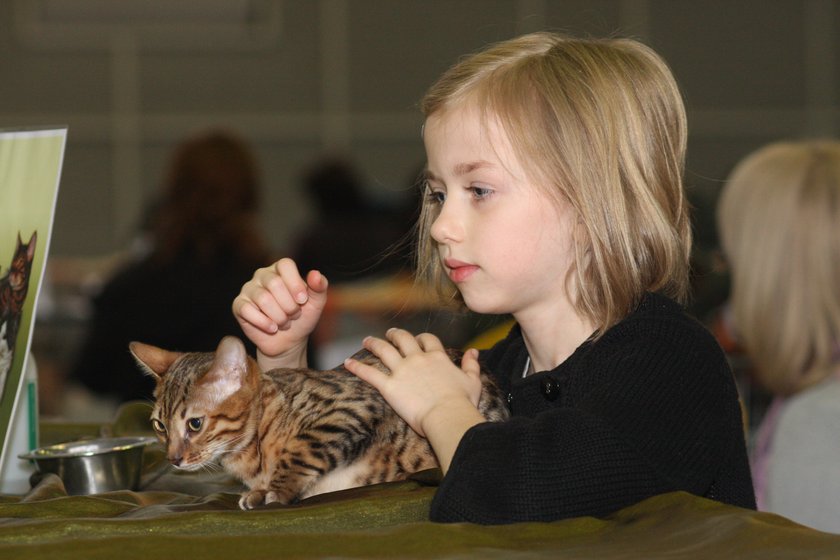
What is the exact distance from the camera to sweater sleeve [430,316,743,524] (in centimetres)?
95

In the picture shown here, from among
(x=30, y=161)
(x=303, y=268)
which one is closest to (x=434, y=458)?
(x=30, y=161)

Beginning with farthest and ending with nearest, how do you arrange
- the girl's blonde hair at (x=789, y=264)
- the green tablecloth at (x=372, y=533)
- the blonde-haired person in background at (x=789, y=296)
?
the girl's blonde hair at (x=789, y=264) < the blonde-haired person in background at (x=789, y=296) < the green tablecloth at (x=372, y=533)

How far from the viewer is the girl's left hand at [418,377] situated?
1.12 meters

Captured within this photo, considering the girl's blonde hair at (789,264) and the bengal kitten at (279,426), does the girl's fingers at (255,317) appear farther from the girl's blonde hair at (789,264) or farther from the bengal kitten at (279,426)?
the girl's blonde hair at (789,264)

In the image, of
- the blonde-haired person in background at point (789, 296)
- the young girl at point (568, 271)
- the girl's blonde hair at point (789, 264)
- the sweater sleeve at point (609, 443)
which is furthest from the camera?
the girl's blonde hair at point (789, 264)

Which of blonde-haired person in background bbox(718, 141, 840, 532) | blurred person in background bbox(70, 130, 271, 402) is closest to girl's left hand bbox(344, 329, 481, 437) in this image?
blonde-haired person in background bbox(718, 141, 840, 532)

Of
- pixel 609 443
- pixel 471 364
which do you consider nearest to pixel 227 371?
pixel 471 364

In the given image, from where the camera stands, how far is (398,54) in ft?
20.8

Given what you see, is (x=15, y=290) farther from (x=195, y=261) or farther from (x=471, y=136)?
(x=195, y=261)

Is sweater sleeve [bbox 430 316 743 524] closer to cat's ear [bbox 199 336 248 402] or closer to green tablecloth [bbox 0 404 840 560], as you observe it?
green tablecloth [bbox 0 404 840 560]

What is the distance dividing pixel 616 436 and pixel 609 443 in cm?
1

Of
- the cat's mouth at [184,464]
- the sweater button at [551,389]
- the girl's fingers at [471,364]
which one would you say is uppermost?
the girl's fingers at [471,364]

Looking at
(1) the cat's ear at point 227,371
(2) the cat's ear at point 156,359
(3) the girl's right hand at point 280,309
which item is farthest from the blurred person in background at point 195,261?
(1) the cat's ear at point 227,371

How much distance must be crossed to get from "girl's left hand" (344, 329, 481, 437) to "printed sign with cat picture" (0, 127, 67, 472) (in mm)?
340
